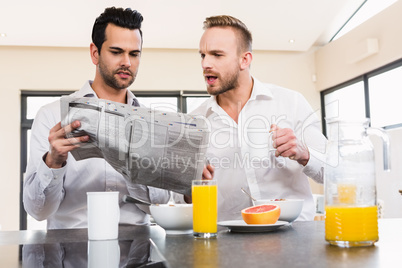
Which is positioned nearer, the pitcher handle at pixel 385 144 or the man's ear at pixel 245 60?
the pitcher handle at pixel 385 144

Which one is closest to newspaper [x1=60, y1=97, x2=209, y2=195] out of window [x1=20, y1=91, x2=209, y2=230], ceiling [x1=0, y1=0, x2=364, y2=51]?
ceiling [x1=0, y1=0, x2=364, y2=51]

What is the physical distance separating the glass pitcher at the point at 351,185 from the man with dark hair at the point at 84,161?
0.75m

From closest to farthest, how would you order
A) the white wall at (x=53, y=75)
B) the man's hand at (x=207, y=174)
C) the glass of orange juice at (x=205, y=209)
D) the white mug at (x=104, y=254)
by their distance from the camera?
the white mug at (x=104, y=254), the glass of orange juice at (x=205, y=209), the man's hand at (x=207, y=174), the white wall at (x=53, y=75)

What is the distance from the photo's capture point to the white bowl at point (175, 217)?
4.00 ft

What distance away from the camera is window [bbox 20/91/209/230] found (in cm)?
611

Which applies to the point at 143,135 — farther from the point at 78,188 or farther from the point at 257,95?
the point at 257,95

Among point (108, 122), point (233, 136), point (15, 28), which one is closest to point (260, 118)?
point (233, 136)

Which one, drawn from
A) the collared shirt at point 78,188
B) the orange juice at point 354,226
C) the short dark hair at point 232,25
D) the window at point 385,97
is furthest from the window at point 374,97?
the orange juice at point 354,226

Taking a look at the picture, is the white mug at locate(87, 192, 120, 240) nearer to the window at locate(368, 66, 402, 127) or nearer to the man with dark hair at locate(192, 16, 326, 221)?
the man with dark hair at locate(192, 16, 326, 221)

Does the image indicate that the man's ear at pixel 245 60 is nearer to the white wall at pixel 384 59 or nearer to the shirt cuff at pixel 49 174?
the shirt cuff at pixel 49 174

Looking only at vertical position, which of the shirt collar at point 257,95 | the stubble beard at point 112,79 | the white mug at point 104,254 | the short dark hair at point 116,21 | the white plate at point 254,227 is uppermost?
the short dark hair at point 116,21

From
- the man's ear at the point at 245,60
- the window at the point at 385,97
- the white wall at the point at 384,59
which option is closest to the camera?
the man's ear at the point at 245,60

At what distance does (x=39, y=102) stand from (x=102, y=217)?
17.9 feet

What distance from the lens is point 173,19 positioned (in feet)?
17.6
